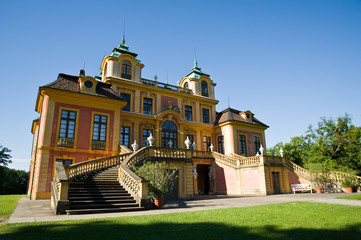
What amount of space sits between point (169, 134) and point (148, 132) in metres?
2.51

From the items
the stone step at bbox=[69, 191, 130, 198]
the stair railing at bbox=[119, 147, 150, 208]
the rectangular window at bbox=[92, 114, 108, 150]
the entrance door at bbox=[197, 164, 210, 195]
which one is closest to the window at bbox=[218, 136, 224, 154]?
the entrance door at bbox=[197, 164, 210, 195]

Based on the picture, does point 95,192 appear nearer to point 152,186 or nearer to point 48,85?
point 152,186

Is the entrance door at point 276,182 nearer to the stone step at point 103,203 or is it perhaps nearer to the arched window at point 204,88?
the arched window at point 204,88

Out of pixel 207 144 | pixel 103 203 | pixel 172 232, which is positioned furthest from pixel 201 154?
pixel 172 232

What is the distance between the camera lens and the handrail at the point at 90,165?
537 inches

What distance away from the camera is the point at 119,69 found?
25.8 metres

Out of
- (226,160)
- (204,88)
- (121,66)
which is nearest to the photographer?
(226,160)

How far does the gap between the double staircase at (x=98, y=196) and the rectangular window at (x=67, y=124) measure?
5.82m

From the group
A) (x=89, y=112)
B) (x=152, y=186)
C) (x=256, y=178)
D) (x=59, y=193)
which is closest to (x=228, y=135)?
(x=256, y=178)

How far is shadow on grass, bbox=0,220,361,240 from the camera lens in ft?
17.1

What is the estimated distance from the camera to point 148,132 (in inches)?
1013

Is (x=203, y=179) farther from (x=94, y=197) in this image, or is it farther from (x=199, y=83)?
(x=94, y=197)

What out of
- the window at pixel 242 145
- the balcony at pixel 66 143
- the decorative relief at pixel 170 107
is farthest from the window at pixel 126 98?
the window at pixel 242 145

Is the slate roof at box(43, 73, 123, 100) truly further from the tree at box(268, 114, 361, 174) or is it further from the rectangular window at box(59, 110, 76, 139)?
the tree at box(268, 114, 361, 174)
